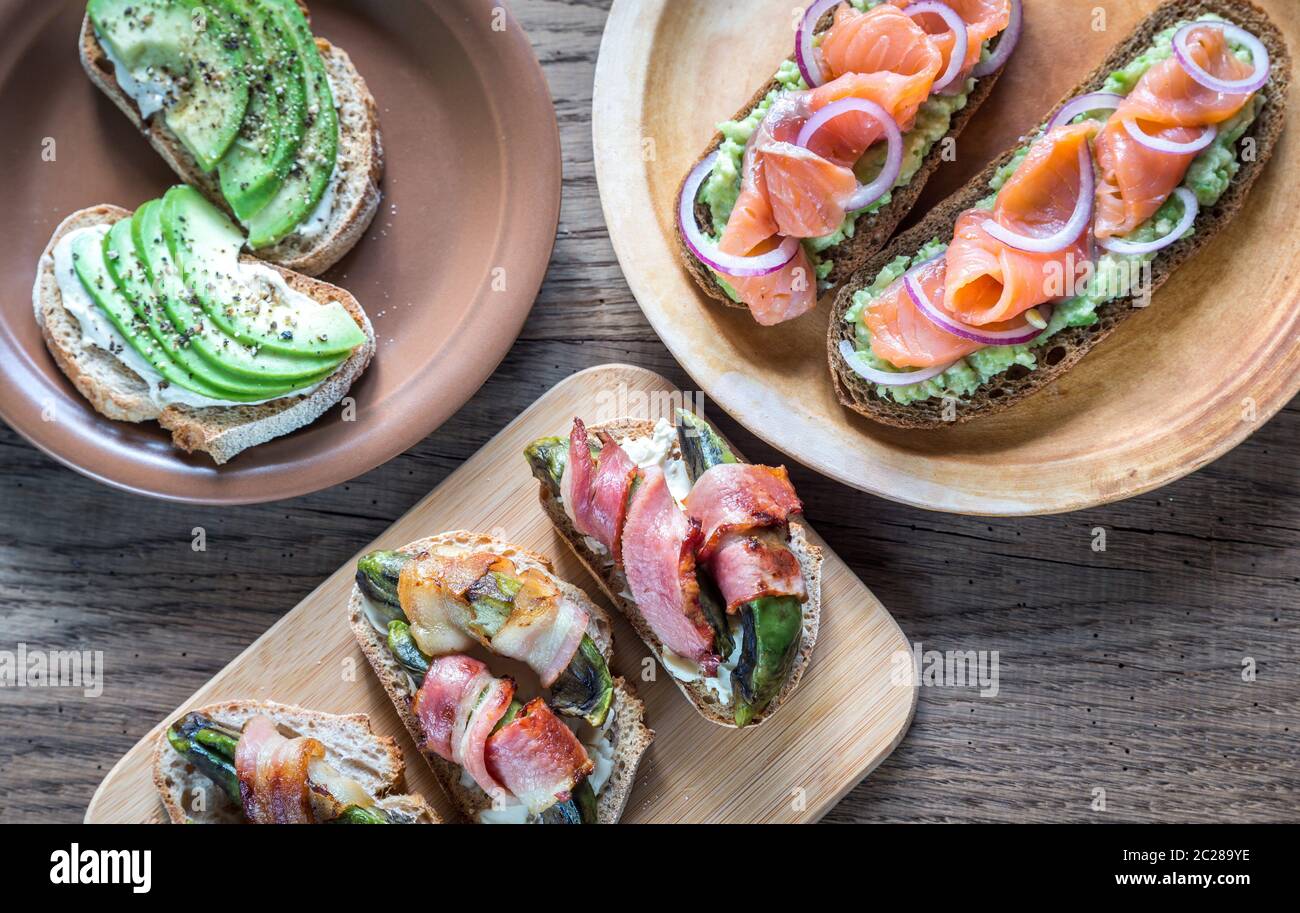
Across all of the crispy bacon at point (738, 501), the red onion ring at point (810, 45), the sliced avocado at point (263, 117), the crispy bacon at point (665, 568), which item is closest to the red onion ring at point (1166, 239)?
the red onion ring at point (810, 45)

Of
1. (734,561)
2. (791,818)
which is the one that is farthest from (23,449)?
(791,818)

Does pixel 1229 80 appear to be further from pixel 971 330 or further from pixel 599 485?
pixel 599 485

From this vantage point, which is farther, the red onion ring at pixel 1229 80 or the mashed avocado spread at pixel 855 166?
the mashed avocado spread at pixel 855 166

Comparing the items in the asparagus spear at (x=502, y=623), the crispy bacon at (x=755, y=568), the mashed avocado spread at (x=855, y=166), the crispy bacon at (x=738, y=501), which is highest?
the mashed avocado spread at (x=855, y=166)

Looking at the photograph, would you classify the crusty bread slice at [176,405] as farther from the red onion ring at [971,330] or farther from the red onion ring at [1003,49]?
the red onion ring at [1003,49]

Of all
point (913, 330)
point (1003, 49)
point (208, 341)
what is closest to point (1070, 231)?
point (913, 330)
